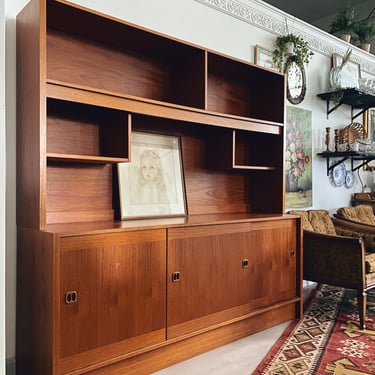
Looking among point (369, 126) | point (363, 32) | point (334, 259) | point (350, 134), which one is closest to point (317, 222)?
point (334, 259)

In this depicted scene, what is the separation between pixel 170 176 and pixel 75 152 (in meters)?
0.69

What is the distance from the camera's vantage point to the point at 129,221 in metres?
2.31

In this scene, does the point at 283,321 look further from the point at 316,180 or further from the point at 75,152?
the point at 75,152

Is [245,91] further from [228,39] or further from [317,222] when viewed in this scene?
[317,222]

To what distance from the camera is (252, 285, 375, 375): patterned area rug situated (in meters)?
2.17

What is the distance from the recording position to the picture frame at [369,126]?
15.4 ft

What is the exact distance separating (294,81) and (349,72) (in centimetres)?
103

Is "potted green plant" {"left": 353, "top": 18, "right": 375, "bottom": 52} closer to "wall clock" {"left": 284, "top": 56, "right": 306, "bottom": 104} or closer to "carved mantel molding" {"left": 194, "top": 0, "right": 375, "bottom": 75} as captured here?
"carved mantel molding" {"left": 194, "top": 0, "right": 375, "bottom": 75}

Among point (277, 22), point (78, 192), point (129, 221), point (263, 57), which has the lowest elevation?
point (129, 221)

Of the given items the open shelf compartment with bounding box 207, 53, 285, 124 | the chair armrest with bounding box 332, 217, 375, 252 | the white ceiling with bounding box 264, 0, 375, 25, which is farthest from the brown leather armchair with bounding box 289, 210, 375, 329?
the white ceiling with bounding box 264, 0, 375, 25

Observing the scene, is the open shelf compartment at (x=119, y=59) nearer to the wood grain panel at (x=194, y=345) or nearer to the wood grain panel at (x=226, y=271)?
the wood grain panel at (x=226, y=271)

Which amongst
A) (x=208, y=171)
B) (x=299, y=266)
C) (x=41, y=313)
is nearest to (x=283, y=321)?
(x=299, y=266)

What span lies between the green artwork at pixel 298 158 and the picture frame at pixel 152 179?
1.36m

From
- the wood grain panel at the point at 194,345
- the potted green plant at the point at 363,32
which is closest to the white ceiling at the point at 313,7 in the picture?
the potted green plant at the point at 363,32
